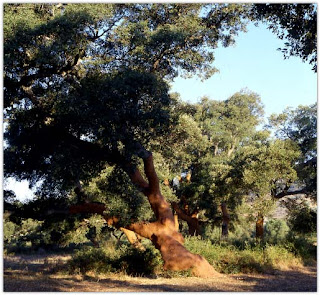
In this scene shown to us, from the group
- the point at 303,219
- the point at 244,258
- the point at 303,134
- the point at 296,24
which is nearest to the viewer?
the point at 296,24

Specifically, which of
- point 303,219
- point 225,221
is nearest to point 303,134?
point 303,219

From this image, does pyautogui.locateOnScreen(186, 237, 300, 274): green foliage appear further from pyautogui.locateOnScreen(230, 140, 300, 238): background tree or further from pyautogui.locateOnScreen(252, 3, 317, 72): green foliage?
pyautogui.locateOnScreen(252, 3, 317, 72): green foliage

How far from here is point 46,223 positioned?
48.0 ft

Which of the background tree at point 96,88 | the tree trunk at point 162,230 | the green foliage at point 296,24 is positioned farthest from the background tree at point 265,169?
the green foliage at point 296,24

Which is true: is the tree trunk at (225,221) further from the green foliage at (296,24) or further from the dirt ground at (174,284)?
the green foliage at (296,24)

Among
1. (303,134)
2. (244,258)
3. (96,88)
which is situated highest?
(303,134)

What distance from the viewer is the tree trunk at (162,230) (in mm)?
12159

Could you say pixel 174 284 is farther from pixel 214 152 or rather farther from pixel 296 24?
pixel 214 152

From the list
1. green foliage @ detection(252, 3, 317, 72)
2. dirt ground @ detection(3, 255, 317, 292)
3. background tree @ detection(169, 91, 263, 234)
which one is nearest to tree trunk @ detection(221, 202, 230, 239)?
background tree @ detection(169, 91, 263, 234)

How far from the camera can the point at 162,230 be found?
12742 millimetres

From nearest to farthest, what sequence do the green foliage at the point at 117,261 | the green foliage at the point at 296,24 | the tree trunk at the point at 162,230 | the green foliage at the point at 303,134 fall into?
the green foliage at the point at 296,24 → the tree trunk at the point at 162,230 → the green foliage at the point at 117,261 → the green foliage at the point at 303,134

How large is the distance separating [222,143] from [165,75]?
15.4m

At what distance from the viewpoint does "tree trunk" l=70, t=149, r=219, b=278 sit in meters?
12.2

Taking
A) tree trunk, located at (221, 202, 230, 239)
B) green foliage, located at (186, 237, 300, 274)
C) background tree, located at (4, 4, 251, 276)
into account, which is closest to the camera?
background tree, located at (4, 4, 251, 276)
